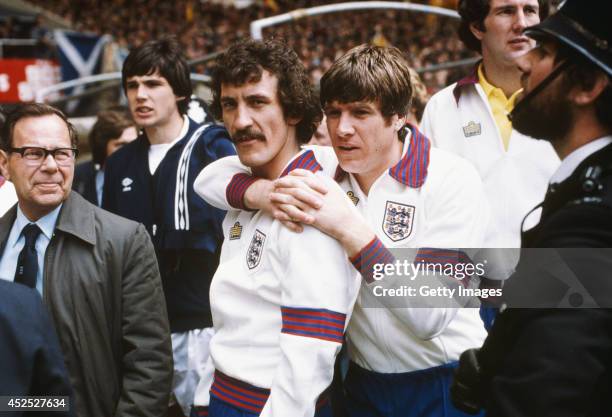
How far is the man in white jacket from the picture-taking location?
2785 millimetres

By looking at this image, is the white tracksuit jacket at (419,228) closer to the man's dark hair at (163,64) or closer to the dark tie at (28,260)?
the dark tie at (28,260)

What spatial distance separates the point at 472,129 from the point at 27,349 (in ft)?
7.13

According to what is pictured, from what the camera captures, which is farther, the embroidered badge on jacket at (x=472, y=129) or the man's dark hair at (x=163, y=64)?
the man's dark hair at (x=163, y=64)

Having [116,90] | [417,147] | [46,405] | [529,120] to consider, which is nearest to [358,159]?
[417,147]

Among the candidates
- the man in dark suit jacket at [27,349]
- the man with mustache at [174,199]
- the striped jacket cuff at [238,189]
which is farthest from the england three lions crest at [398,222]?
the man with mustache at [174,199]

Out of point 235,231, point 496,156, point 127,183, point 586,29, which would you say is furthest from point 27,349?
point 496,156

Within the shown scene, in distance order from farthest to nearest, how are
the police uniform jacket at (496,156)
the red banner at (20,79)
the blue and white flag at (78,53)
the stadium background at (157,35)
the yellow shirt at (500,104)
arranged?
1. the blue and white flag at (78,53)
2. the red banner at (20,79)
3. the stadium background at (157,35)
4. the yellow shirt at (500,104)
5. the police uniform jacket at (496,156)

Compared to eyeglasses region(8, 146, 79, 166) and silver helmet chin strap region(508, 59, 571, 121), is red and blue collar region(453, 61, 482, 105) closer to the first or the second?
silver helmet chin strap region(508, 59, 571, 121)

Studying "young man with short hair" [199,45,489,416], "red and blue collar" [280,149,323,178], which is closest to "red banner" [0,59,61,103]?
"red and blue collar" [280,149,323,178]

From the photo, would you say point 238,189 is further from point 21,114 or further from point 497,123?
point 497,123

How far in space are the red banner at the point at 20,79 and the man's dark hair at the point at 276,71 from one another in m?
10.9

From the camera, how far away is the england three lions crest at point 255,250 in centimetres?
205

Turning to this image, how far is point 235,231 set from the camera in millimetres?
2275

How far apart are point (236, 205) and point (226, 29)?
67.7 ft
